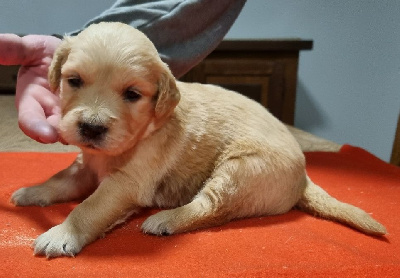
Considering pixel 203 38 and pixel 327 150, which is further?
pixel 327 150

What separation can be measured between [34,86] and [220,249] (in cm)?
139

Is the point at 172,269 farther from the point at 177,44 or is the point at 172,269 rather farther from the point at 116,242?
the point at 177,44

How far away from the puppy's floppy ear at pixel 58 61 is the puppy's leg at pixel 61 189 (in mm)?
464

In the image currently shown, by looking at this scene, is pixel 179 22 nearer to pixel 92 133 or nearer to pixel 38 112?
pixel 38 112

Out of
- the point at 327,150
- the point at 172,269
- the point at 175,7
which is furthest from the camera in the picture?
the point at 327,150

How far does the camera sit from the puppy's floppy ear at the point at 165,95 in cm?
197

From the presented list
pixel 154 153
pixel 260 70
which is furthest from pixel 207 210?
pixel 260 70

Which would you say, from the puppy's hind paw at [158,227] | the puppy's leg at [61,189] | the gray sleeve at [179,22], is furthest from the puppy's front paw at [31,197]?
the gray sleeve at [179,22]

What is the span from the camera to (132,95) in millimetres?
1934

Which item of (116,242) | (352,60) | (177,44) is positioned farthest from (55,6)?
(116,242)

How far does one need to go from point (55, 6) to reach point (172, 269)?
4.88 metres

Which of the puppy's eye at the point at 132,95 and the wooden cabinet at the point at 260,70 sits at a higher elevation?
the puppy's eye at the point at 132,95

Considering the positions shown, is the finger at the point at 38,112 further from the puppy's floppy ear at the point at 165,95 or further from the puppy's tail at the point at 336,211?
the puppy's tail at the point at 336,211

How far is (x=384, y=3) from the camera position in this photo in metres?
5.40
